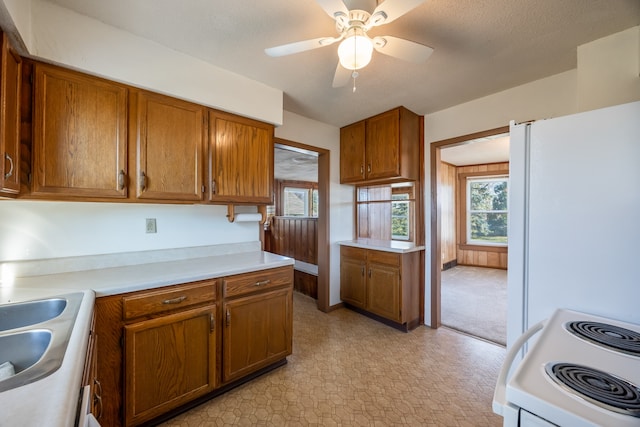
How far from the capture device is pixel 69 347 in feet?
2.46

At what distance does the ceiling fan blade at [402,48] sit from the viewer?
130cm

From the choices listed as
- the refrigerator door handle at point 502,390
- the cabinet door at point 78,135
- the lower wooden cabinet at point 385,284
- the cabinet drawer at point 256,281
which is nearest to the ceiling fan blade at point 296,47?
the cabinet door at point 78,135

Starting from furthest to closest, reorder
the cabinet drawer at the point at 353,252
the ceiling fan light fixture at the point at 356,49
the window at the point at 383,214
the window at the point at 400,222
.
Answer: the window at the point at 400,222 → the window at the point at 383,214 → the cabinet drawer at the point at 353,252 → the ceiling fan light fixture at the point at 356,49

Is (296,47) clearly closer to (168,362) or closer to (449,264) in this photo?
(168,362)

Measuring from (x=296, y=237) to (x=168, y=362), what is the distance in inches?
115

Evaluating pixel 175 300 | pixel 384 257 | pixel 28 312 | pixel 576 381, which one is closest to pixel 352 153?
pixel 384 257

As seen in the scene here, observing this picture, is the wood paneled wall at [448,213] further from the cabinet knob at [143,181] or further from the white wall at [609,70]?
the cabinet knob at [143,181]

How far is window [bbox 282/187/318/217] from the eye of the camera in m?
6.72

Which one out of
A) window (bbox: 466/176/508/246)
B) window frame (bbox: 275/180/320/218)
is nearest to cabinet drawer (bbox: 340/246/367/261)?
window frame (bbox: 275/180/320/218)

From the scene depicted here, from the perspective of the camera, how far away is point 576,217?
108 cm

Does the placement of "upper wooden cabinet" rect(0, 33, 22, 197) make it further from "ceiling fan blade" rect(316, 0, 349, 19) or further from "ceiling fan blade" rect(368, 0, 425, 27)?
"ceiling fan blade" rect(368, 0, 425, 27)

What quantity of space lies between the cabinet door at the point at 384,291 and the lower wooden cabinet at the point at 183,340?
4.09 feet

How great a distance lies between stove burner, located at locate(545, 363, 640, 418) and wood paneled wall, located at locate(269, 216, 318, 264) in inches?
128

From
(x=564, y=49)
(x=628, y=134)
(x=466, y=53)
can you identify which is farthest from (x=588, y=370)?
(x=564, y=49)
